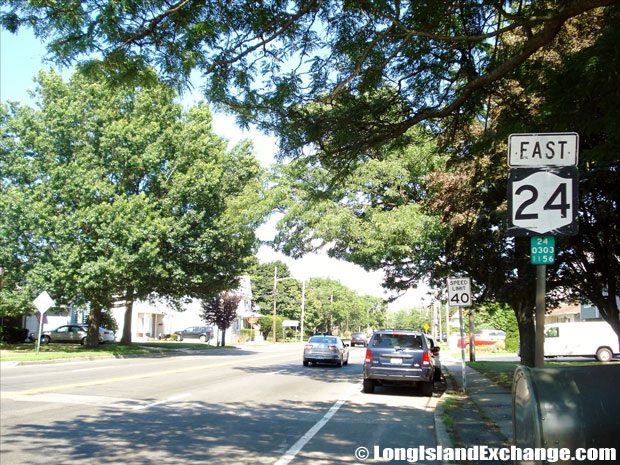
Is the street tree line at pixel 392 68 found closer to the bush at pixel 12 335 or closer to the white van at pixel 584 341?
the white van at pixel 584 341

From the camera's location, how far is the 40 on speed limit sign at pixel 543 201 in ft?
17.3

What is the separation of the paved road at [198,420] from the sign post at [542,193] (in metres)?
3.70

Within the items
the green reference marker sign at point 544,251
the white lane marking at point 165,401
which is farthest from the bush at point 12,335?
the green reference marker sign at point 544,251

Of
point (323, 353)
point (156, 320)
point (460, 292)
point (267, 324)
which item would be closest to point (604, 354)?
point (323, 353)

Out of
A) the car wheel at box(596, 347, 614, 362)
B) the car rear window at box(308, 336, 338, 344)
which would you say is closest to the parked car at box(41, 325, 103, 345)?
the car rear window at box(308, 336, 338, 344)

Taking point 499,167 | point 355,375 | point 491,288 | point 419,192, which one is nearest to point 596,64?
point 499,167

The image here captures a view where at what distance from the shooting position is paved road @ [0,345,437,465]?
7.35 m

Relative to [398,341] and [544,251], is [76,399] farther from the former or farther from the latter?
[544,251]

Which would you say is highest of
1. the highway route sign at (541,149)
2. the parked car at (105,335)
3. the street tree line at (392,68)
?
the street tree line at (392,68)

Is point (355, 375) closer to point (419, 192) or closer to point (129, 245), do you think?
point (419, 192)

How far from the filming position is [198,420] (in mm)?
9797

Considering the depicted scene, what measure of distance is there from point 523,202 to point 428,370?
10.6 metres

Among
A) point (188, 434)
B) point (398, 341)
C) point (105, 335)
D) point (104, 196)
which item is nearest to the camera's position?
point (188, 434)

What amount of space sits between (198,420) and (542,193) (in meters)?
7.00
